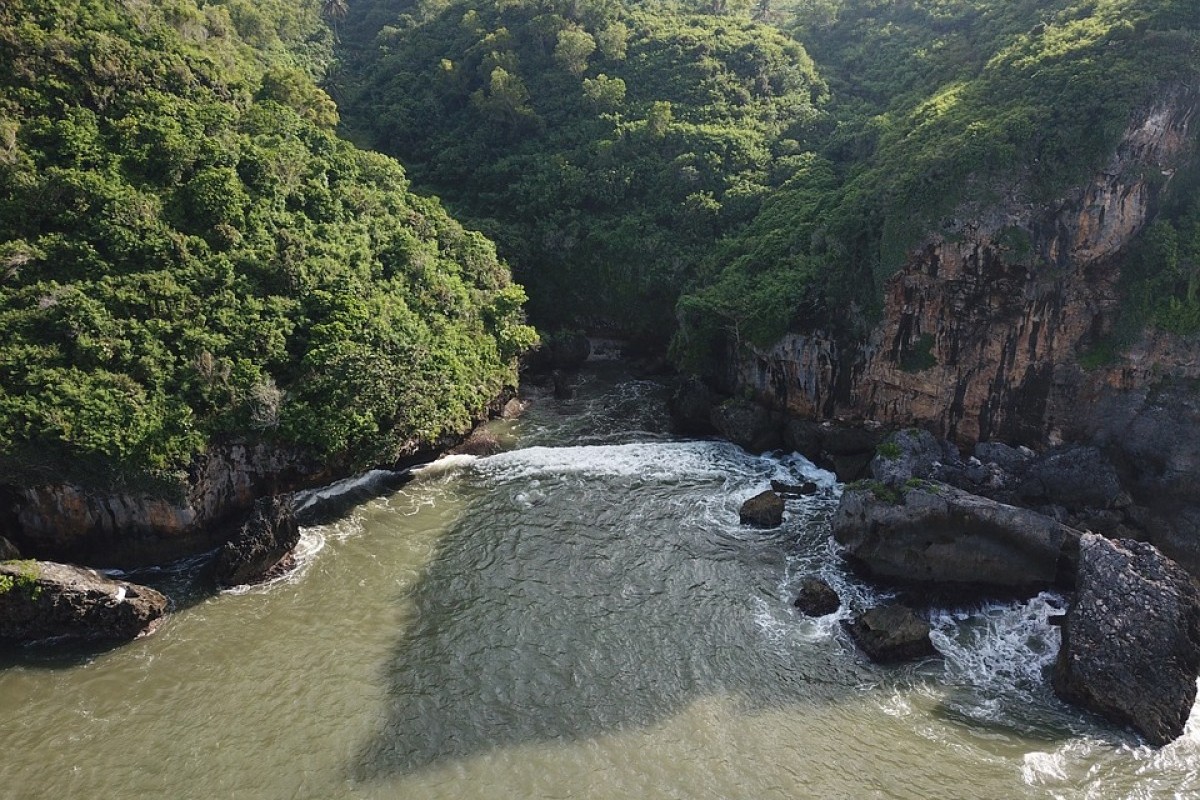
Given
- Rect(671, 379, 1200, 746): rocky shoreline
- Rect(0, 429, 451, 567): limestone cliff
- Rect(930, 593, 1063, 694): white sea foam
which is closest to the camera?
Rect(671, 379, 1200, 746): rocky shoreline

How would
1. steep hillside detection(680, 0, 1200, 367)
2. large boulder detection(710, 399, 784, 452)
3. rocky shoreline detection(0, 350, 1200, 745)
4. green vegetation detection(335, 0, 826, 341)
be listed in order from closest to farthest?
rocky shoreline detection(0, 350, 1200, 745) < steep hillside detection(680, 0, 1200, 367) < large boulder detection(710, 399, 784, 452) < green vegetation detection(335, 0, 826, 341)

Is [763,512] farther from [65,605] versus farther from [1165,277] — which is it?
[65,605]

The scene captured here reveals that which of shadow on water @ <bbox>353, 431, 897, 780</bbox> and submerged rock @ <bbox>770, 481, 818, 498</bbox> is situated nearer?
shadow on water @ <bbox>353, 431, 897, 780</bbox>

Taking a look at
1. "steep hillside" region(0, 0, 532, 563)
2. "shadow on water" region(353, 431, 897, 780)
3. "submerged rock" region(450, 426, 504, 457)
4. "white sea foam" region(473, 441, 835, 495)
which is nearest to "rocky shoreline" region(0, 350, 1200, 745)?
"white sea foam" region(473, 441, 835, 495)

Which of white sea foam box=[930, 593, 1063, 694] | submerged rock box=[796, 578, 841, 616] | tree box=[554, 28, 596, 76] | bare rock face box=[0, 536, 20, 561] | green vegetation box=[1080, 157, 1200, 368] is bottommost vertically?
white sea foam box=[930, 593, 1063, 694]

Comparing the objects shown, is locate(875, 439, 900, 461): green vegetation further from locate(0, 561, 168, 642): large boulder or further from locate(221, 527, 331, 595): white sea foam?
locate(0, 561, 168, 642): large boulder

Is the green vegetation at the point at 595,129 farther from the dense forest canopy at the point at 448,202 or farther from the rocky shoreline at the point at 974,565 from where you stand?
the rocky shoreline at the point at 974,565
